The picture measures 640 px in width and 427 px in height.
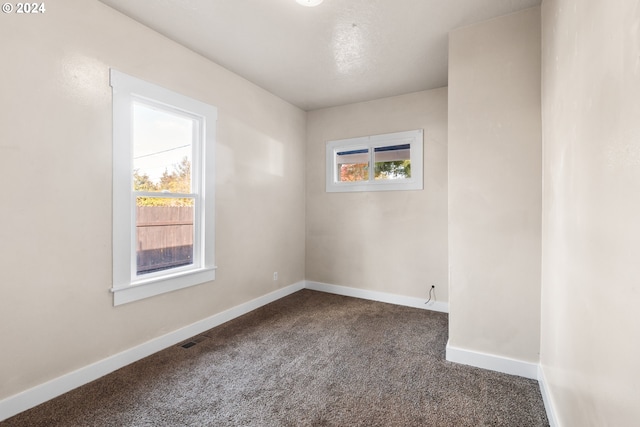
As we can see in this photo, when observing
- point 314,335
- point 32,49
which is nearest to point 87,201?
point 32,49

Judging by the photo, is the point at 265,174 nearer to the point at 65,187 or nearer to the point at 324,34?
the point at 324,34

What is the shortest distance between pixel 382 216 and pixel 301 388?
2.50m

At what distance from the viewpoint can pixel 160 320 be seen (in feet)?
8.60

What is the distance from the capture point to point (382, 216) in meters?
4.05

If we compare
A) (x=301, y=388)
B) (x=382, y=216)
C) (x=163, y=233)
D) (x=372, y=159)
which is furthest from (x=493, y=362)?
(x=163, y=233)

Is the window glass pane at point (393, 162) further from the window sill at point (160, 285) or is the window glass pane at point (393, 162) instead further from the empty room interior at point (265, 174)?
the window sill at point (160, 285)

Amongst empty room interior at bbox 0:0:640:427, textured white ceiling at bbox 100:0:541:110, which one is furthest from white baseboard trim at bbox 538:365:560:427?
textured white ceiling at bbox 100:0:541:110

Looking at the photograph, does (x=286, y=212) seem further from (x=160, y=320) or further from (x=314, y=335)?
(x=160, y=320)

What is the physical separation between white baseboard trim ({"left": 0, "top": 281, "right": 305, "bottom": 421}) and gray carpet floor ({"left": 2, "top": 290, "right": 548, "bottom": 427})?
0.18 ft

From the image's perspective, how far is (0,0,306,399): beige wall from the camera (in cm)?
179

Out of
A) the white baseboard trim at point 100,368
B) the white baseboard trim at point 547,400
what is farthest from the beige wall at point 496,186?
the white baseboard trim at point 100,368

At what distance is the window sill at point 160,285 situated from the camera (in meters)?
2.33

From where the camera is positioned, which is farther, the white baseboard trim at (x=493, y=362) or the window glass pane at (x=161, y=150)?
the window glass pane at (x=161, y=150)

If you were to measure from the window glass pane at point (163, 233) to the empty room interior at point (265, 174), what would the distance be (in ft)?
0.11
